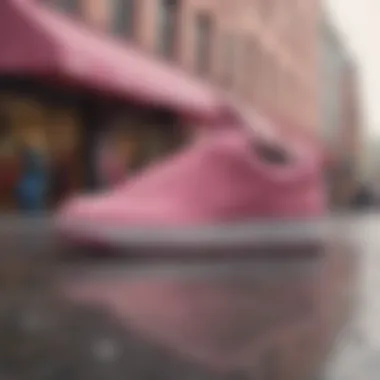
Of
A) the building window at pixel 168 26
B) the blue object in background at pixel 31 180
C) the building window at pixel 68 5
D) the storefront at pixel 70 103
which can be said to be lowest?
the blue object in background at pixel 31 180

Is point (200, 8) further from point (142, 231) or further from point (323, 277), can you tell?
point (323, 277)

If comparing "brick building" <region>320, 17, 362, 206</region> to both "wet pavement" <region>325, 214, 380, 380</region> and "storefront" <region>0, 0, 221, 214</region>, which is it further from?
"wet pavement" <region>325, 214, 380, 380</region>

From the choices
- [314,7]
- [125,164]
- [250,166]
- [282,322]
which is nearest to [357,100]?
[314,7]

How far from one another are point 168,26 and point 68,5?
305 cm

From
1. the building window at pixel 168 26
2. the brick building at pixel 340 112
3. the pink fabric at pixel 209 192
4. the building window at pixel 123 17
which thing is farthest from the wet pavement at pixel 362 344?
the brick building at pixel 340 112

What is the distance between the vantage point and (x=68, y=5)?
852 cm

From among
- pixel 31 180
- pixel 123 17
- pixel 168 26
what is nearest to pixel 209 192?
pixel 31 180

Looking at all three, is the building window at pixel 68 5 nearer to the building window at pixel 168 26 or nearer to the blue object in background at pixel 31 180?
the blue object in background at pixel 31 180

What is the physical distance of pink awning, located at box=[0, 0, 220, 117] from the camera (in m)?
6.94

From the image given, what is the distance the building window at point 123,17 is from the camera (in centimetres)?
972

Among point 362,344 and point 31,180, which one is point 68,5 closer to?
point 31,180

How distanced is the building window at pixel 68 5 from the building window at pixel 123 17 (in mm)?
957

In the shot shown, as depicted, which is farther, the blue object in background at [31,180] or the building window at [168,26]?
the building window at [168,26]

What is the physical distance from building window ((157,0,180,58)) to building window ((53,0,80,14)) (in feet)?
7.87
